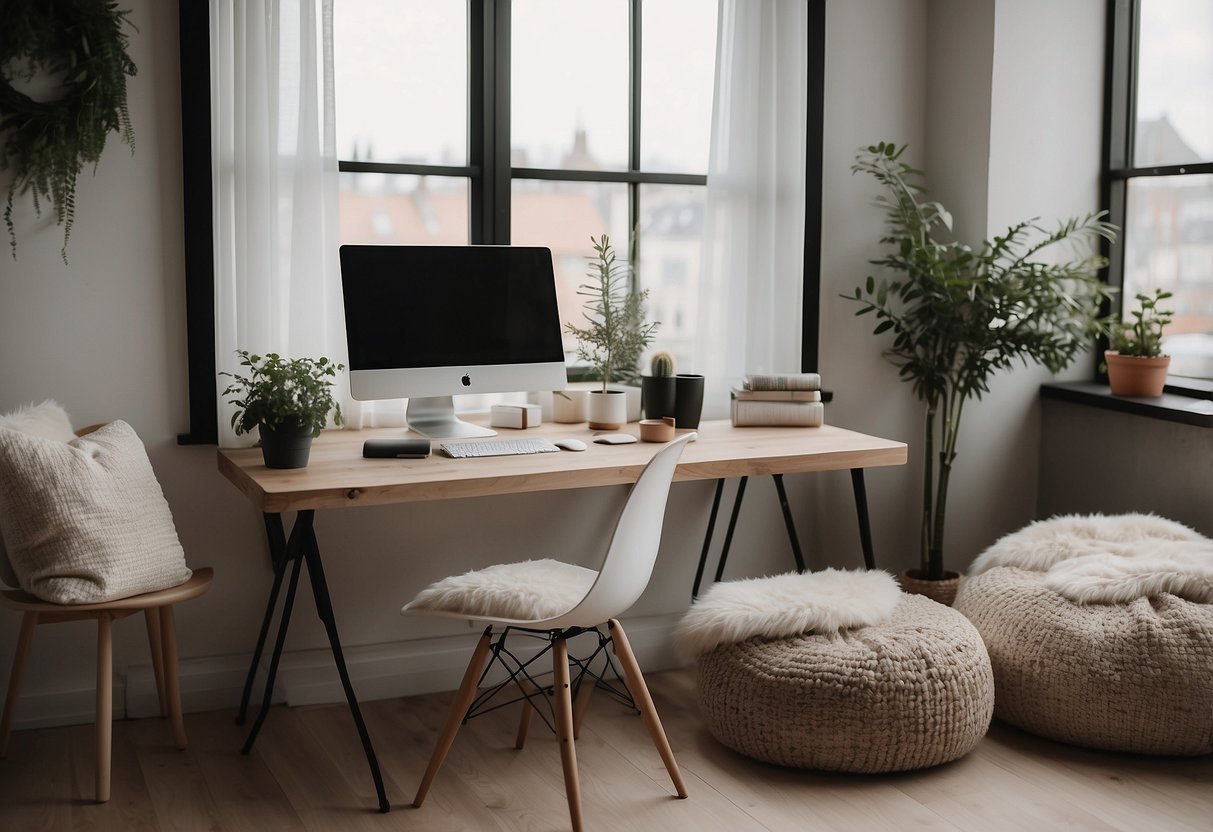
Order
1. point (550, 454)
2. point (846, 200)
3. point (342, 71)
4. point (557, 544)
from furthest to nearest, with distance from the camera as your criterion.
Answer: point (846, 200)
point (557, 544)
point (342, 71)
point (550, 454)

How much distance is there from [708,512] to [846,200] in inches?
43.1

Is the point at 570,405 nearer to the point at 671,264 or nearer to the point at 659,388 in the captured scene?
the point at 659,388

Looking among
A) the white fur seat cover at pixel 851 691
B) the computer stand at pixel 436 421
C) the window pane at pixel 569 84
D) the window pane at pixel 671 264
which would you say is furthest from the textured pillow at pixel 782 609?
the window pane at pixel 569 84

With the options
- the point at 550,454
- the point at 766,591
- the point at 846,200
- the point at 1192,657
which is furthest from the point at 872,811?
the point at 846,200

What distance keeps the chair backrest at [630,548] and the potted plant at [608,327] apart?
830 mm

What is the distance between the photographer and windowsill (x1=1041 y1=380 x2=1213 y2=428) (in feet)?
11.3

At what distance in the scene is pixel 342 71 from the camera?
324 cm

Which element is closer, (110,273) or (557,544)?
(110,273)

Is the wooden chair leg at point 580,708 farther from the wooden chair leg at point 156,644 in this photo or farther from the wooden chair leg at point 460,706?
the wooden chair leg at point 156,644

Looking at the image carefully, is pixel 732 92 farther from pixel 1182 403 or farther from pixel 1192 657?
pixel 1192 657

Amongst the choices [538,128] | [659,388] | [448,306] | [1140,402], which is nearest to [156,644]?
[448,306]

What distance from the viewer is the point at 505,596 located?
2488 millimetres

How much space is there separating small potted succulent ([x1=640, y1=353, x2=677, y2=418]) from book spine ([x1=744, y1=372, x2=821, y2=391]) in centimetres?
26

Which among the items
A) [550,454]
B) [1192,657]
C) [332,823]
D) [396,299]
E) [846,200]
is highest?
[846,200]
